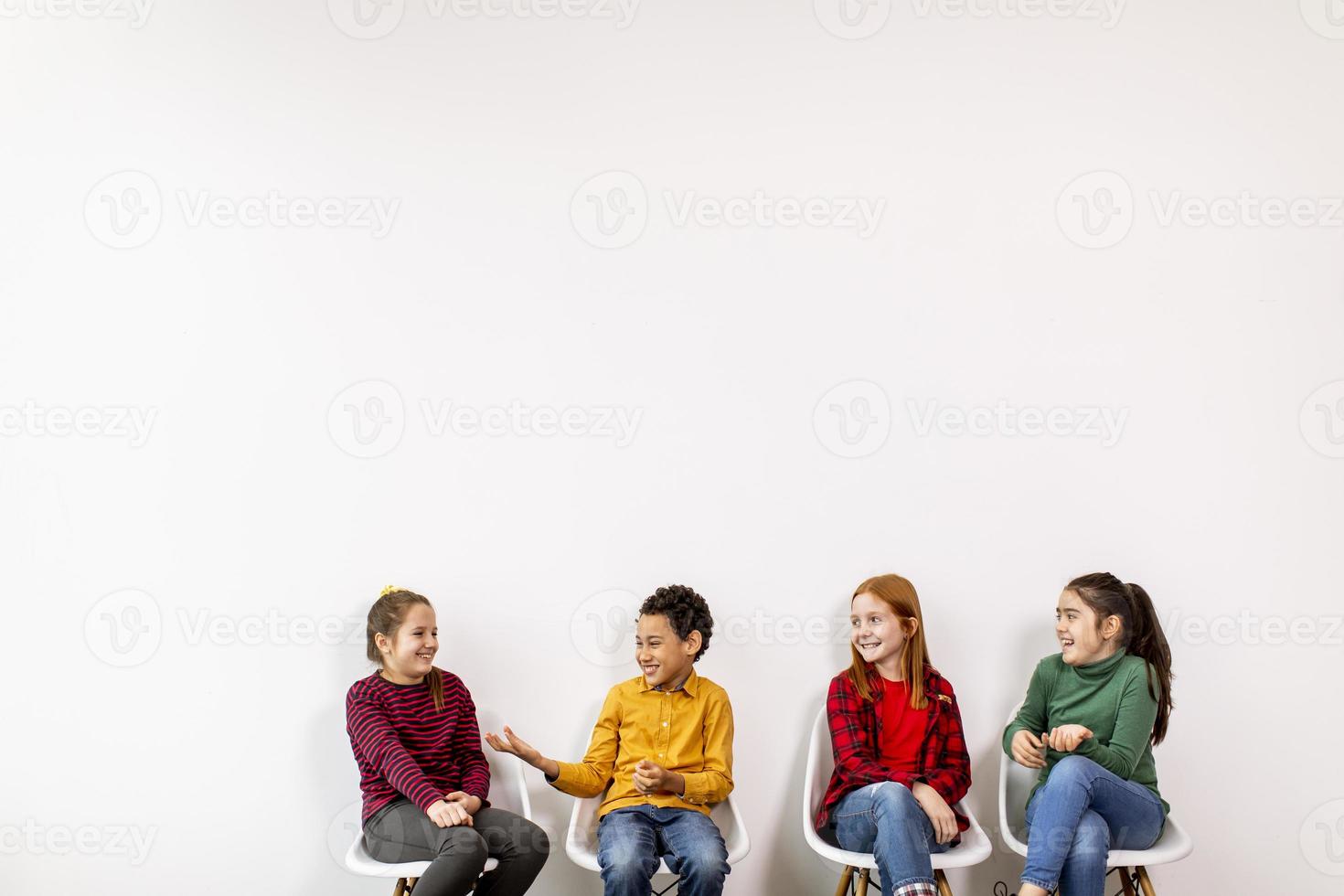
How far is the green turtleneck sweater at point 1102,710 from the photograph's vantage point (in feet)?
8.07

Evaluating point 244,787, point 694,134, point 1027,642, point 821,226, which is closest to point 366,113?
point 694,134

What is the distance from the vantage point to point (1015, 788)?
2711 mm

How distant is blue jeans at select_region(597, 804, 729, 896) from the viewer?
229 cm

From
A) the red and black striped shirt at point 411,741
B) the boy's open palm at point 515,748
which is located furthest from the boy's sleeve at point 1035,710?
the red and black striped shirt at point 411,741

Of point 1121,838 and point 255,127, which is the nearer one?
point 1121,838

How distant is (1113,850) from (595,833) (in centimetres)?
118

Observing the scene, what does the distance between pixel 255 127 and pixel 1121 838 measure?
9.14ft

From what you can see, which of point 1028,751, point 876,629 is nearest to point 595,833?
point 876,629

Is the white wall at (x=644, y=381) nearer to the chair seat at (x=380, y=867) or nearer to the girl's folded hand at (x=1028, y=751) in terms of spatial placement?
the girl's folded hand at (x=1028, y=751)

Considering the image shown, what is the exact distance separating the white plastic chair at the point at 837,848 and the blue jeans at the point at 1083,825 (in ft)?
0.42

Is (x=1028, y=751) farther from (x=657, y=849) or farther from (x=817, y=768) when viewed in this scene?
(x=657, y=849)

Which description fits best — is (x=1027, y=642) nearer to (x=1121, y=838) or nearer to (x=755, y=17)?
(x=1121, y=838)

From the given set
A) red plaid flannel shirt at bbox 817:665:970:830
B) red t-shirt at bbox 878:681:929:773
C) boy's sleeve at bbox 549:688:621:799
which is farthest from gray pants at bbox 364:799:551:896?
red t-shirt at bbox 878:681:929:773

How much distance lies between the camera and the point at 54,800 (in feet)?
9.03
